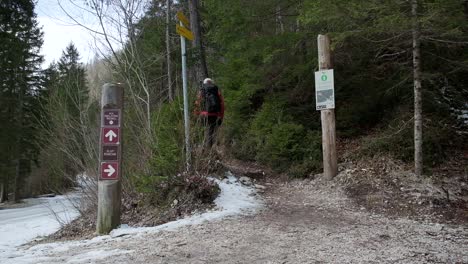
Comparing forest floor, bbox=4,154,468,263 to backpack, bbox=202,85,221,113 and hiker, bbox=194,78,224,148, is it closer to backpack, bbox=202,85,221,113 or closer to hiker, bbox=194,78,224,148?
hiker, bbox=194,78,224,148

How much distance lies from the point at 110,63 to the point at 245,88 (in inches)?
154

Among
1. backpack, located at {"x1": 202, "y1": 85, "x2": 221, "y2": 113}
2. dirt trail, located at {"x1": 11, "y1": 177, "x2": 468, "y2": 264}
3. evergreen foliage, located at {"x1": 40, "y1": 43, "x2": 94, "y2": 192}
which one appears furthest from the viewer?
evergreen foliage, located at {"x1": 40, "y1": 43, "x2": 94, "y2": 192}

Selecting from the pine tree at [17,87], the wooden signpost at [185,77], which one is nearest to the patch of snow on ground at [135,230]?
the wooden signpost at [185,77]

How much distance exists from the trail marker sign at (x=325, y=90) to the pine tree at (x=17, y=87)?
56.3 ft

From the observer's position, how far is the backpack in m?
8.21

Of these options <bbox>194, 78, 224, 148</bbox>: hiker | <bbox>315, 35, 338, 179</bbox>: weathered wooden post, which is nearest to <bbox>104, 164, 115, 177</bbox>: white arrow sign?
<bbox>194, 78, 224, 148</bbox>: hiker

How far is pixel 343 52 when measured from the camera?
9.86 m

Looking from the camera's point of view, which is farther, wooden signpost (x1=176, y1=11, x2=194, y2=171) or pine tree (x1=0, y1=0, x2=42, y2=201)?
pine tree (x1=0, y1=0, x2=42, y2=201)

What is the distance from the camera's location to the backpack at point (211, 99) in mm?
8211

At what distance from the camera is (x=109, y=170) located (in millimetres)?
6012

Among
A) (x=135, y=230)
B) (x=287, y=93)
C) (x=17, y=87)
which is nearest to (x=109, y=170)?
(x=135, y=230)

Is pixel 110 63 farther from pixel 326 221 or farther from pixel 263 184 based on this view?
pixel 326 221

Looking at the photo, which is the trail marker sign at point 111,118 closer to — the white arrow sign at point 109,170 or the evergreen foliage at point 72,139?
the white arrow sign at point 109,170

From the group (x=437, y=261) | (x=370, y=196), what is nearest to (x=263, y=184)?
(x=370, y=196)
